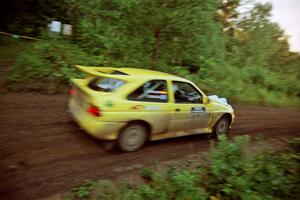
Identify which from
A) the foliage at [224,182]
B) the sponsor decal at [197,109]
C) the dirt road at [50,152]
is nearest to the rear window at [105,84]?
the dirt road at [50,152]

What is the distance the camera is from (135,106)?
5496 millimetres

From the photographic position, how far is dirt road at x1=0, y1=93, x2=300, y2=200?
4285 millimetres

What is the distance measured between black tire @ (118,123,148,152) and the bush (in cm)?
461

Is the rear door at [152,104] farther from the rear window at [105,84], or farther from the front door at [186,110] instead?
the rear window at [105,84]

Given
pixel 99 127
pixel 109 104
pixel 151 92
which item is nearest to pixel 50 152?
pixel 99 127

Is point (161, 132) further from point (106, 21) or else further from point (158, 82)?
point (106, 21)

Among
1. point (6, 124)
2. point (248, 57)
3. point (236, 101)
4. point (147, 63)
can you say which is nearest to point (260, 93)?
point (236, 101)

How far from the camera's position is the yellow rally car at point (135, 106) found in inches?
207

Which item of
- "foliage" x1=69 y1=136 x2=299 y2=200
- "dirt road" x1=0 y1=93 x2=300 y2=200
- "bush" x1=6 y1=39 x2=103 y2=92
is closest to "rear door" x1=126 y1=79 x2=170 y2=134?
"dirt road" x1=0 y1=93 x2=300 y2=200

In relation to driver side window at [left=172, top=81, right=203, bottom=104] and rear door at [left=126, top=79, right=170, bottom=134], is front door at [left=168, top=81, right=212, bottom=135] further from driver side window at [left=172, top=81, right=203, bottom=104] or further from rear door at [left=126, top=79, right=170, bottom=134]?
rear door at [left=126, top=79, right=170, bottom=134]

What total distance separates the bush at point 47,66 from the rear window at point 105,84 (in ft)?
12.7

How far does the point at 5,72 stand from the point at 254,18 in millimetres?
16692

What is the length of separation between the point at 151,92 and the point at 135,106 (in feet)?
1.85

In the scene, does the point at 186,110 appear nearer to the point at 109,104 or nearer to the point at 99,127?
the point at 109,104
